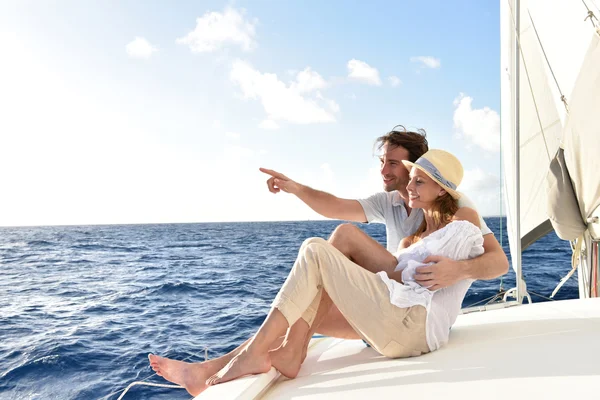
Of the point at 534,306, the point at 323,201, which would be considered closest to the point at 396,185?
the point at 323,201

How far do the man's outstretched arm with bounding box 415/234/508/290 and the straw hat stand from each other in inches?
9.8

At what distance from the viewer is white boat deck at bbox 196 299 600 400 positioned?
1.31 m

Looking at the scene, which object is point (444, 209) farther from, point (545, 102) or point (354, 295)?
point (545, 102)

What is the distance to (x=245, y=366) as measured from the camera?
5.28 ft

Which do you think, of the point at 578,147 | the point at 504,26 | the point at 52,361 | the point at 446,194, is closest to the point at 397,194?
the point at 446,194

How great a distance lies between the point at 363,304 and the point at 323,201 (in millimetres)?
759

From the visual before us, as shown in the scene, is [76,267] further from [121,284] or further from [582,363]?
[582,363]

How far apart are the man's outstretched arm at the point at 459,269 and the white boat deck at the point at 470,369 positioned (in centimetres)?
23

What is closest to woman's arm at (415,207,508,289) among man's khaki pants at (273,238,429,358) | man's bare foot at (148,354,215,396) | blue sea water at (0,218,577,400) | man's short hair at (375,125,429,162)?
man's khaki pants at (273,238,429,358)

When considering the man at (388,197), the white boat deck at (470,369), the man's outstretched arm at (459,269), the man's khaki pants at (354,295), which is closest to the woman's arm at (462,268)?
the man's outstretched arm at (459,269)

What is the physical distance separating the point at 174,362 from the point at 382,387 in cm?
71

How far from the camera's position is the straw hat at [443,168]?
181 cm

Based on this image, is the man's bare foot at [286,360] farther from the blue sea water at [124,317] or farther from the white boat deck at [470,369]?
the blue sea water at [124,317]

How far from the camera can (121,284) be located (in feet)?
36.3
